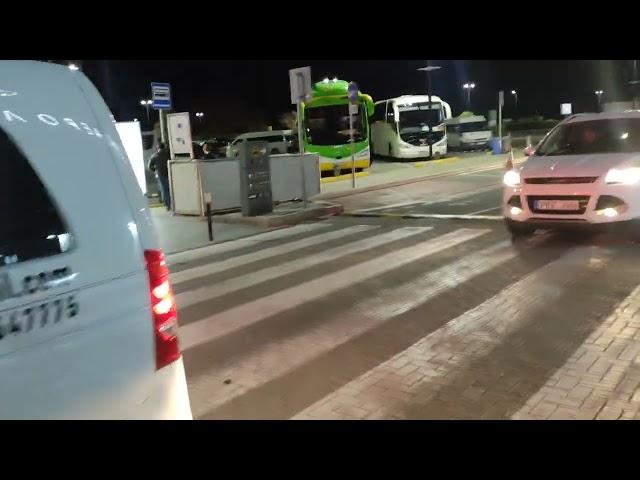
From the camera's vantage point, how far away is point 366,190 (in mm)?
19500

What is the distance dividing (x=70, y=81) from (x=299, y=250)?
772 centimetres

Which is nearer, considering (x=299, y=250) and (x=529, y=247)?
(x=529, y=247)

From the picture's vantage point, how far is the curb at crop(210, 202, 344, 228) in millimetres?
13159

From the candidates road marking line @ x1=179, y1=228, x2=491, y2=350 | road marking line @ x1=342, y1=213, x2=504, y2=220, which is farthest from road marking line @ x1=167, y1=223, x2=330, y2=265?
road marking line @ x1=179, y1=228, x2=491, y2=350

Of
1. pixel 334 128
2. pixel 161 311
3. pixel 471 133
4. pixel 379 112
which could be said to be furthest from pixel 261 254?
pixel 471 133

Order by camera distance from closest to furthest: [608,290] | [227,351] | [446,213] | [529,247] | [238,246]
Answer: [227,351]
[608,290]
[529,247]
[238,246]
[446,213]

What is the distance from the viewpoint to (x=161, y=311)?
271 centimetres

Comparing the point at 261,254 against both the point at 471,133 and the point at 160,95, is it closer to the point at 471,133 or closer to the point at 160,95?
the point at 160,95

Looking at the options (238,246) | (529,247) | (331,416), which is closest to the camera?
(331,416)

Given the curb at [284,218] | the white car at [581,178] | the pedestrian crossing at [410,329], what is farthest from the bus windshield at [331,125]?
the pedestrian crossing at [410,329]

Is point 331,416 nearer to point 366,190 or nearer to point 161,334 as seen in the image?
point 161,334

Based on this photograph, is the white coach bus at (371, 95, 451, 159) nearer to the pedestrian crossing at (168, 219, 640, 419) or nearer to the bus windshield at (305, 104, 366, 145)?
the bus windshield at (305, 104, 366, 145)

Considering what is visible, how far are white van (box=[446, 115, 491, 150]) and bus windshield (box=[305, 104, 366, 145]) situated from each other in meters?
12.5

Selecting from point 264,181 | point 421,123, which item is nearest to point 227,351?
point 264,181
